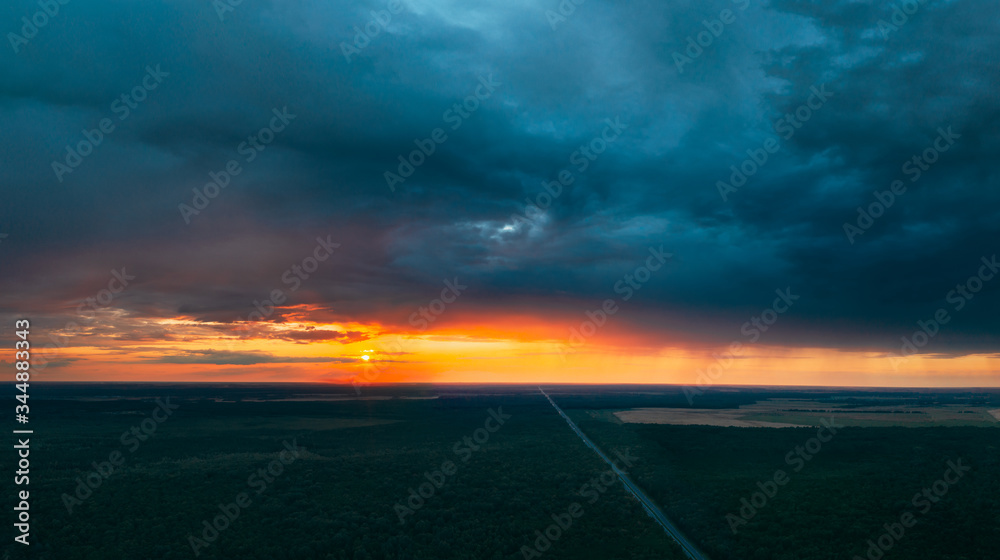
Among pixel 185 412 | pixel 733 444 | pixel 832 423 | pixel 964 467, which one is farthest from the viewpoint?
pixel 185 412

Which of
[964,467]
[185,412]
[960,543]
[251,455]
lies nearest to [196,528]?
[251,455]

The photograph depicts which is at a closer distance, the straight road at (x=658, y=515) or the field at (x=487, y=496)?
the straight road at (x=658, y=515)

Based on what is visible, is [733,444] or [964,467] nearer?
[964,467]

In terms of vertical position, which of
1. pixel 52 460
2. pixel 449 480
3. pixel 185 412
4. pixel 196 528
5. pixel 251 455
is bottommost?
pixel 449 480

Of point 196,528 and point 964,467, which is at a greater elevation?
point 196,528

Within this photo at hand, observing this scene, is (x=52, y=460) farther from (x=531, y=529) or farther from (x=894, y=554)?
(x=894, y=554)

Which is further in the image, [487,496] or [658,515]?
[487,496]

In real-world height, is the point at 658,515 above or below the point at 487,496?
below

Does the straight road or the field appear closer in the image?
the straight road
